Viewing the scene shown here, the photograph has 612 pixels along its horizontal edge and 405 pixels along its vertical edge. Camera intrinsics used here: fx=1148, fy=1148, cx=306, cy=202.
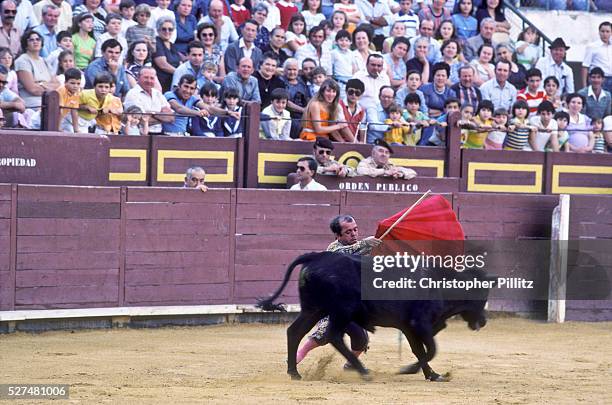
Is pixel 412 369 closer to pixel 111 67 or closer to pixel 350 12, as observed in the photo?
pixel 111 67

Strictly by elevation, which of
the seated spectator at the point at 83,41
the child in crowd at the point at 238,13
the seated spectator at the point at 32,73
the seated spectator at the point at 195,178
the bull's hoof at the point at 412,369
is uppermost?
the child in crowd at the point at 238,13

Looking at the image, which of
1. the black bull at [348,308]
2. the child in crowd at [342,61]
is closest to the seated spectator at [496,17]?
the child in crowd at [342,61]

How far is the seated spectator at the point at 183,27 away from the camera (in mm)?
11883

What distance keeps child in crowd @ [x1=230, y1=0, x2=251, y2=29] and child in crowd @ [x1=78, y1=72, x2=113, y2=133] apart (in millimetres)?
2804

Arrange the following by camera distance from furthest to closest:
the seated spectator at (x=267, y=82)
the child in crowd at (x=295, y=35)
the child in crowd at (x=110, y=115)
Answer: the child in crowd at (x=295, y=35)
the seated spectator at (x=267, y=82)
the child in crowd at (x=110, y=115)

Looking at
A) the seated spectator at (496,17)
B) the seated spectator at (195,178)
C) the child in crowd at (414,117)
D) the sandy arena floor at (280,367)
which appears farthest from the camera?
the seated spectator at (496,17)

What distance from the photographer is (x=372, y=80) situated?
1195 centimetres

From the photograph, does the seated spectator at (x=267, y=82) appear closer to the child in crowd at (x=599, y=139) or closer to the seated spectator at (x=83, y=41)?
the seated spectator at (x=83, y=41)

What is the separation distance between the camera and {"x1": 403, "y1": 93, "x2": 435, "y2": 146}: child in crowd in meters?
11.6

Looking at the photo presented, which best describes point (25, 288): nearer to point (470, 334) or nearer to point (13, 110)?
point (13, 110)

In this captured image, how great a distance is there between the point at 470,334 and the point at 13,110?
452 cm

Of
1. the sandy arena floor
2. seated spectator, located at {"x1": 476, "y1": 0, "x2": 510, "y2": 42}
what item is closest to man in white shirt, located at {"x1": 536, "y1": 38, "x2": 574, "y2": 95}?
seated spectator, located at {"x1": 476, "y1": 0, "x2": 510, "y2": 42}

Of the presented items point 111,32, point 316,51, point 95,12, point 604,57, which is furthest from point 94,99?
point 604,57

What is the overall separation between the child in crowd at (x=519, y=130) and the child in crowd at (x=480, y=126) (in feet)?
0.88
